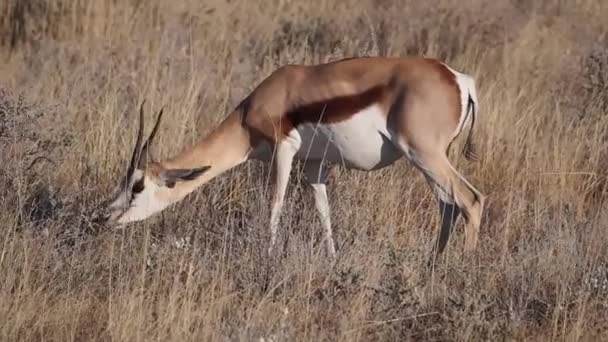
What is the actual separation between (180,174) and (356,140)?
1.05 metres

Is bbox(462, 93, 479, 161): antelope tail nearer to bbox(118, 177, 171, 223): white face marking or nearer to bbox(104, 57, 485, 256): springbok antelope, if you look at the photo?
bbox(104, 57, 485, 256): springbok antelope

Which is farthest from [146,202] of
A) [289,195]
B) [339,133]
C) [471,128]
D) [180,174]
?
[471,128]

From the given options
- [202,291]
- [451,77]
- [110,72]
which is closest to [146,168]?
[202,291]

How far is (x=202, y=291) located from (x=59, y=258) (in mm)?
887

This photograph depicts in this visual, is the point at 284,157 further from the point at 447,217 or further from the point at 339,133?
the point at 447,217

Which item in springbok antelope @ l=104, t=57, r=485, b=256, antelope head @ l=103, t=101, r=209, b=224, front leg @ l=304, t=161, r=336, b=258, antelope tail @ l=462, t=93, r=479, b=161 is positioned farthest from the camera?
front leg @ l=304, t=161, r=336, b=258

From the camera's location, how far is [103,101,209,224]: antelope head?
285 inches

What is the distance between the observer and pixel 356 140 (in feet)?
23.1

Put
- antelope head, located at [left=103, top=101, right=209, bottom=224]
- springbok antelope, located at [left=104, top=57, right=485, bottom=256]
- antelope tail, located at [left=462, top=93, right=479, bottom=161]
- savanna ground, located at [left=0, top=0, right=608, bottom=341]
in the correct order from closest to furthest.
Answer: savanna ground, located at [left=0, top=0, right=608, bottom=341] → springbok antelope, located at [left=104, top=57, right=485, bottom=256] → antelope tail, located at [left=462, top=93, right=479, bottom=161] → antelope head, located at [left=103, top=101, right=209, bottom=224]

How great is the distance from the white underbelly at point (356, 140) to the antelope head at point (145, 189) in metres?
0.66

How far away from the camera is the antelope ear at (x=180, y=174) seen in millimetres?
7207

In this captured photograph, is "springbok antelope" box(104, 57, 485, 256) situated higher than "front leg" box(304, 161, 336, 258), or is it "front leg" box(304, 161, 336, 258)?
"springbok antelope" box(104, 57, 485, 256)

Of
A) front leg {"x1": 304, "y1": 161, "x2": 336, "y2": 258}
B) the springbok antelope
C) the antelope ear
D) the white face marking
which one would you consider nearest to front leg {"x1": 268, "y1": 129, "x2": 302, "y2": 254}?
the springbok antelope

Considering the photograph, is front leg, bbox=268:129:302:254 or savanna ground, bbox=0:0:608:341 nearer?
savanna ground, bbox=0:0:608:341
